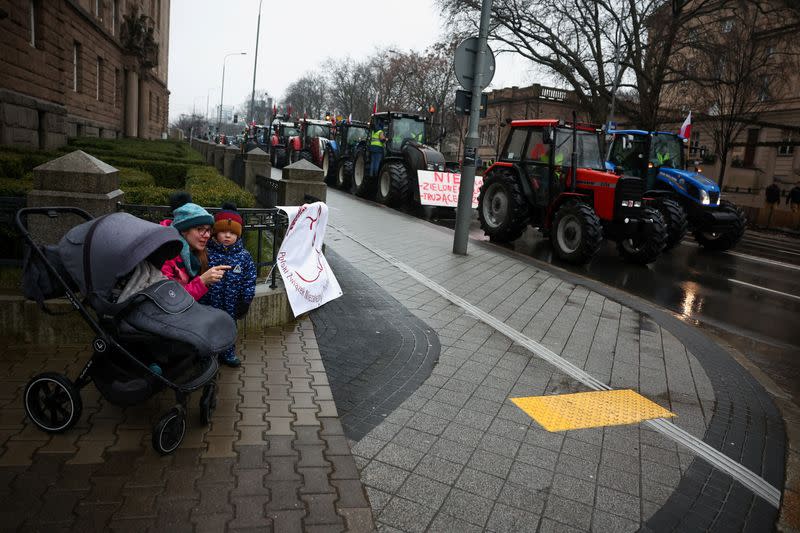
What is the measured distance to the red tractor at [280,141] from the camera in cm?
3259

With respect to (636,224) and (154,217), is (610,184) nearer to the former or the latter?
(636,224)

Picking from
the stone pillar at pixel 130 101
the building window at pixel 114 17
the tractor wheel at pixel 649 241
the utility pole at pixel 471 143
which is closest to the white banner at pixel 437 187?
the tractor wheel at pixel 649 241

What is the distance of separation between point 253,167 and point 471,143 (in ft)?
16.4

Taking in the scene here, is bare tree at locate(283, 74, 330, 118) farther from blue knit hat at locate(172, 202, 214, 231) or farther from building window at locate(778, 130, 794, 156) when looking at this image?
blue knit hat at locate(172, 202, 214, 231)

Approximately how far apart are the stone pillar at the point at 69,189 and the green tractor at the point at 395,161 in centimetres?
1262

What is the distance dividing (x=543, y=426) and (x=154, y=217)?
4.00m

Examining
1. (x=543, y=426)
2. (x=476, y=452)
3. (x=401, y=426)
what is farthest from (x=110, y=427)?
(x=543, y=426)

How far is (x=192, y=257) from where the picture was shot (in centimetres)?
414

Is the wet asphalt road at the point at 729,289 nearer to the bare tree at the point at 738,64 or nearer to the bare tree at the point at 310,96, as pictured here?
the bare tree at the point at 738,64

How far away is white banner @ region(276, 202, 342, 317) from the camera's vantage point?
6.23m

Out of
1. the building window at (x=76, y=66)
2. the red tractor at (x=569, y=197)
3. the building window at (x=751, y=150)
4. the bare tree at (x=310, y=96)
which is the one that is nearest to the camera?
the red tractor at (x=569, y=197)

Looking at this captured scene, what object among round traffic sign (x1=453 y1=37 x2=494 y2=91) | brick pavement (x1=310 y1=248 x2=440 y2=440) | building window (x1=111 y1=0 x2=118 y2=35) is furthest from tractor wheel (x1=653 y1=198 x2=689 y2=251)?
building window (x1=111 y1=0 x2=118 y2=35)

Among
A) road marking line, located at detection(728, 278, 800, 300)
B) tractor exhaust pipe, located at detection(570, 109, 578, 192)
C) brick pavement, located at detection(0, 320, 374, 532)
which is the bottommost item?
brick pavement, located at detection(0, 320, 374, 532)

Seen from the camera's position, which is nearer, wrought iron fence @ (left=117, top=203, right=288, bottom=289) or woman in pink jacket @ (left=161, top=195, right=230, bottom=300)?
woman in pink jacket @ (left=161, top=195, right=230, bottom=300)
